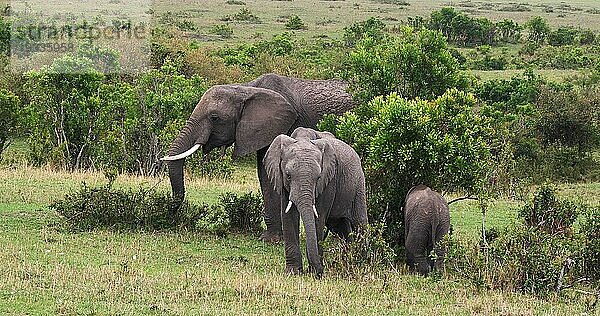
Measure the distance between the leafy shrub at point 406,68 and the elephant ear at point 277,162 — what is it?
409 centimetres

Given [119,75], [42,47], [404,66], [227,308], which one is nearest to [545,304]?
[227,308]

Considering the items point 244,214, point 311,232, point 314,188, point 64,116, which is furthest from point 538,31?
point 311,232

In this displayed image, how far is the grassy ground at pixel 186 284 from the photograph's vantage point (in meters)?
9.54

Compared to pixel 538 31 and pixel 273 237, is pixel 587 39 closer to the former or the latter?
pixel 538 31

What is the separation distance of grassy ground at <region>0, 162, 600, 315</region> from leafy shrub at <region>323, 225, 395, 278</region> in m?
0.22

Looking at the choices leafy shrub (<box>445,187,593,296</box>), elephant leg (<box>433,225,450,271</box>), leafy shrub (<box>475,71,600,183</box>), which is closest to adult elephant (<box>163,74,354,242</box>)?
elephant leg (<box>433,225,450,271</box>)

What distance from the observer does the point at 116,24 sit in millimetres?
40906

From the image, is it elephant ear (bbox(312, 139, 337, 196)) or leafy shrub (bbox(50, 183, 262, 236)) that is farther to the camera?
leafy shrub (bbox(50, 183, 262, 236))

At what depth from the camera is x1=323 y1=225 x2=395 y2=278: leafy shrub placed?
38.2 ft

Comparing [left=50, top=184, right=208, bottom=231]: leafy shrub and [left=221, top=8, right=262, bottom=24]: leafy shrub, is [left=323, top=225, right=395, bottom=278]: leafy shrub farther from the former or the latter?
[left=221, top=8, right=262, bottom=24]: leafy shrub

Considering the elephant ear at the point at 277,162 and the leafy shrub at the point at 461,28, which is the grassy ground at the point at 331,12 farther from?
the elephant ear at the point at 277,162

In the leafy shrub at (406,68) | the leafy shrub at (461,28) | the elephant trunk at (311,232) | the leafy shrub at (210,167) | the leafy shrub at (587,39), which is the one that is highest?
the leafy shrub at (406,68)

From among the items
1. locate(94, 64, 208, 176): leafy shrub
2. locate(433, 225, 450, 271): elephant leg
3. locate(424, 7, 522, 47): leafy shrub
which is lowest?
locate(424, 7, 522, 47): leafy shrub

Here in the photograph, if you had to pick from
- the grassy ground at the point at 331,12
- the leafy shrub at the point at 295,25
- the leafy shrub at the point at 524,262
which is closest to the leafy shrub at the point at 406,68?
the leafy shrub at the point at 524,262
